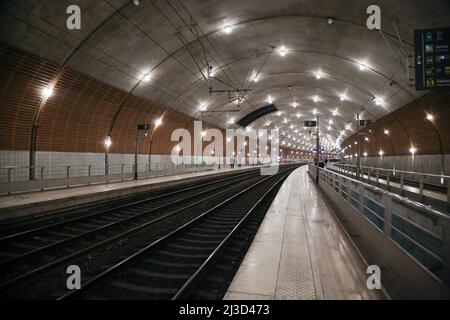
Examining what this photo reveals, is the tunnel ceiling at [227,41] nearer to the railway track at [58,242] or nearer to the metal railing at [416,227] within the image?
the railway track at [58,242]

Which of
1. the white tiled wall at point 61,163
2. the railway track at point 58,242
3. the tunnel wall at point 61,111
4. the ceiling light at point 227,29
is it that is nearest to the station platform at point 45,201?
the white tiled wall at point 61,163

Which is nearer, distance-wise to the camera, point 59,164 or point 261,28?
point 59,164

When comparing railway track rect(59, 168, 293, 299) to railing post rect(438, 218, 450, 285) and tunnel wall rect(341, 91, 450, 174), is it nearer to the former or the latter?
railing post rect(438, 218, 450, 285)

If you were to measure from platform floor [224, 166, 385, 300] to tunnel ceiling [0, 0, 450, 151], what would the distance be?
1135cm

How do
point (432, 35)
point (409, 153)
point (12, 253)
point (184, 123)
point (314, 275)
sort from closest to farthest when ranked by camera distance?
point (314, 275), point (12, 253), point (432, 35), point (409, 153), point (184, 123)

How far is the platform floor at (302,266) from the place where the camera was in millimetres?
4242

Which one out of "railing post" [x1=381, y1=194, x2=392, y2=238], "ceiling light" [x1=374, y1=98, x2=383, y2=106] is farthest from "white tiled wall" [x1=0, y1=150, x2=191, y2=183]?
"ceiling light" [x1=374, y1=98, x2=383, y2=106]

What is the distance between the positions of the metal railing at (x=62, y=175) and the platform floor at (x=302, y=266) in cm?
1211

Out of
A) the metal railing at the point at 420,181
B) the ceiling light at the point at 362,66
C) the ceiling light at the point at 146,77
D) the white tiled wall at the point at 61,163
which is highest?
the ceiling light at the point at 362,66

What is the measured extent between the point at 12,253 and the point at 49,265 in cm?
185
